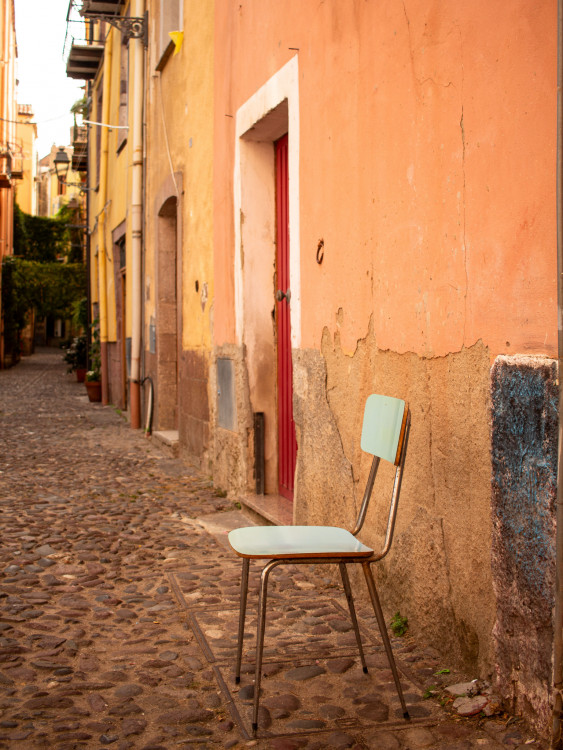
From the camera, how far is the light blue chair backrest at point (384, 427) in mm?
2455

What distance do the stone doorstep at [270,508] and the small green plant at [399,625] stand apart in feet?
4.71

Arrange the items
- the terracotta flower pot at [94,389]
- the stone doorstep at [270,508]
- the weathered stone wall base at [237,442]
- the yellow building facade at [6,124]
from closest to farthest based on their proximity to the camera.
Answer: the stone doorstep at [270,508]
the weathered stone wall base at [237,442]
the terracotta flower pot at [94,389]
the yellow building facade at [6,124]

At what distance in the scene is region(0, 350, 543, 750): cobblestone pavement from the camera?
92.1 inches

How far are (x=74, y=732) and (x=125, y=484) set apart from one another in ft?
13.6

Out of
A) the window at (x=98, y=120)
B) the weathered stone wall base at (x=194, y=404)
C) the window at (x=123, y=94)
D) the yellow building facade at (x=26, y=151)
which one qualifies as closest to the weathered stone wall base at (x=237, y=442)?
the weathered stone wall base at (x=194, y=404)

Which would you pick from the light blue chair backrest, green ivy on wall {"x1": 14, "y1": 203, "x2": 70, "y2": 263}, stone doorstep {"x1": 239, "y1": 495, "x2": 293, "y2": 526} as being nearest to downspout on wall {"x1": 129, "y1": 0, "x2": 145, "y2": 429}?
stone doorstep {"x1": 239, "y1": 495, "x2": 293, "y2": 526}

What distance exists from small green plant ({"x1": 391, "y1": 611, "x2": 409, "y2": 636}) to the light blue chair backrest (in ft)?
2.55

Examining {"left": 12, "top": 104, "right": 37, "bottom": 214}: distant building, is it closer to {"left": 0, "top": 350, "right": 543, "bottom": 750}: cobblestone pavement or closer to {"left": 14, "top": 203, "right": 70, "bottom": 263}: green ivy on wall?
{"left": 14, "top": 203, "right": 70, "bottom": 263}: green ivy on wall

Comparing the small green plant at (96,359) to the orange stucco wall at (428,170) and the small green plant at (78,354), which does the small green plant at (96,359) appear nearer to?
the small green plant at (78,354)

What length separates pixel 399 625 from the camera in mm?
3084

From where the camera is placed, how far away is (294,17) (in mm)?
4324

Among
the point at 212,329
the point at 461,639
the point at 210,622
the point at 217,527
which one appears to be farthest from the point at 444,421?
the point at 212,329

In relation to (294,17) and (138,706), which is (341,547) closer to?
(138,706)

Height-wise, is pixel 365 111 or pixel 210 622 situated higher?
pixel 365 111
